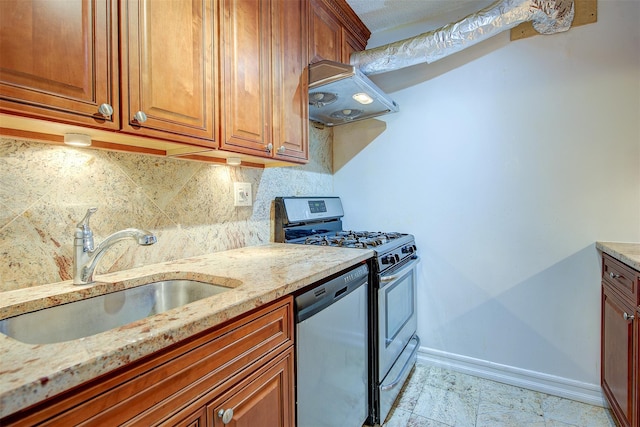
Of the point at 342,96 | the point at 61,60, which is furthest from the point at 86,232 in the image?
the point at 342,96

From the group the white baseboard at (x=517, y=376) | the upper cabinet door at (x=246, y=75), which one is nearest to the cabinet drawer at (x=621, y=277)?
the white baseboard at (x=517, y=376)

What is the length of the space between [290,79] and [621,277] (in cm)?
193

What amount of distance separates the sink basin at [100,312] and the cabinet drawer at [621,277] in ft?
5.70

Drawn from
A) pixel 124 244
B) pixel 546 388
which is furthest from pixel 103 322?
pixel 546 388

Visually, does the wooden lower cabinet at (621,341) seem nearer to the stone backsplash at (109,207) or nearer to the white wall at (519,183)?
the white wall at (519,183)

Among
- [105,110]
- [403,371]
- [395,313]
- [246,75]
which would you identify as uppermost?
[246,75]

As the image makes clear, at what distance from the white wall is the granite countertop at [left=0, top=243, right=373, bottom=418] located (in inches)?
38.3

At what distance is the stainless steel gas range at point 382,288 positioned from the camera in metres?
1.60

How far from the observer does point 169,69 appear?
3.38ft

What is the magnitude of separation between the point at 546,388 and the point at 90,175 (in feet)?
8.92

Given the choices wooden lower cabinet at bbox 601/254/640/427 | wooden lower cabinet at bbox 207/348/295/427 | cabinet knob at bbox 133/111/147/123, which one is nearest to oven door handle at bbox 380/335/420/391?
wooden lower cabinet at bbox 207/348/295/427

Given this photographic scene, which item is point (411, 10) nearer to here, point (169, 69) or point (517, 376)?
point (169, 69)

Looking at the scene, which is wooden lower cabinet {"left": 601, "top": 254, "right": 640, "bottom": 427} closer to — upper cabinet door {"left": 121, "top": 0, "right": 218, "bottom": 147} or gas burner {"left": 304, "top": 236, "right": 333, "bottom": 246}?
gas burner {"left": 304, "top": 236, "right": 333, "bottom": 246}

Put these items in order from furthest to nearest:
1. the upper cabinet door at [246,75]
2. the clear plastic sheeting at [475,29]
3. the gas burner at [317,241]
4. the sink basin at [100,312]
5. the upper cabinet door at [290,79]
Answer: the gas burner at [317,241] → the clear plastic sheeting at [475,29] → the upper cabinet door at [290,79] → the upper cabinet door at [246,75] → the sink basin at [100,312]
